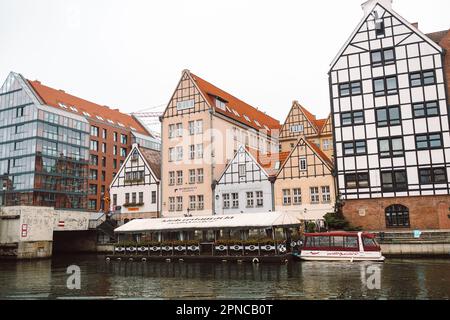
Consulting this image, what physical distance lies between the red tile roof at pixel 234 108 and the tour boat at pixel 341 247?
23456 millimetres

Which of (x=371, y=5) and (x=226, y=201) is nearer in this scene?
(x=371, y=5)

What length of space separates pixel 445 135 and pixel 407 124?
3.36m

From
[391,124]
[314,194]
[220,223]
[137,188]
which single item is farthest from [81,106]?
[391,124]

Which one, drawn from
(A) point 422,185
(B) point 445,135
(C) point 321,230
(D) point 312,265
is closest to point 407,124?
(B) point 445,135

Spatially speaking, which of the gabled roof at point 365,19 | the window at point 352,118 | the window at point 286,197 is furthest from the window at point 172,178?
the gabled roof at point 365,19

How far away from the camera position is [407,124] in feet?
135

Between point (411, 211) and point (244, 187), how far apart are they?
1707 cm

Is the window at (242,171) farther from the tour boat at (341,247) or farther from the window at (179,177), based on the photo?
the tour boat at (341,247)

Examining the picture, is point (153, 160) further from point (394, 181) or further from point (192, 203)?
point (394, 181)

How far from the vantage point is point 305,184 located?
4478 centimetres

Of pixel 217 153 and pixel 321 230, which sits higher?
pixel 217 153

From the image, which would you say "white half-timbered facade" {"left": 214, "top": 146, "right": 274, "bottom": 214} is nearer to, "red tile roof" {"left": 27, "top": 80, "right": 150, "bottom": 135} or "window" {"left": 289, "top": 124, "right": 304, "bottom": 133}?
"window" {"left": 289, "top": 124, "right": 304, "bottom": 133}

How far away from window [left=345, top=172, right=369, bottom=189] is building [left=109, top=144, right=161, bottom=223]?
2270 centimetres
